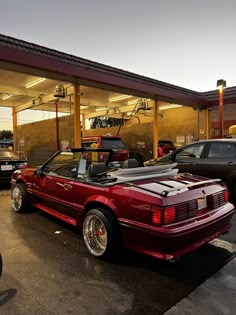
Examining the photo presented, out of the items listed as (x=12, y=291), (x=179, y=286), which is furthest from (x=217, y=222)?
(x=12, y=291)

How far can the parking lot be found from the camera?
7.91 ft

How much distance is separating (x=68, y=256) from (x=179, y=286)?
4.76 feet

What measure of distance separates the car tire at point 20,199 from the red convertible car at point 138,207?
927 millimetres

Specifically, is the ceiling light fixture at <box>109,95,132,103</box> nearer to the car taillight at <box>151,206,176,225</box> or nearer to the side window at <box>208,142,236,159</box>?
the side window at <box>208,142,236,159</box>

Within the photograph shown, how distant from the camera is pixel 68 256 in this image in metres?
3.44

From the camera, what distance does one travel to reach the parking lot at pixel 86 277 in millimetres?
2412

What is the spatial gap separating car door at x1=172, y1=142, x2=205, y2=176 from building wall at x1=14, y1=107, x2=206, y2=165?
756 centimetres

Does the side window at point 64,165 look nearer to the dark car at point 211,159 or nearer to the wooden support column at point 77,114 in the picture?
the dark car at point 211,159

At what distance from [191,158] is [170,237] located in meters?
4.44

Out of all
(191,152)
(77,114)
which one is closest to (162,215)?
(191,152)

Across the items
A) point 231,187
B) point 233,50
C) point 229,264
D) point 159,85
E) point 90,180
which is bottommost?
point 229,264

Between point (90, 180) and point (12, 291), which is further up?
point (90, 180)

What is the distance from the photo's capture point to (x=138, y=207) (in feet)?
9.63

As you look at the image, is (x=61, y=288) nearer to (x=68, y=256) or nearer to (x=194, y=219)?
(x=68, y=256)
